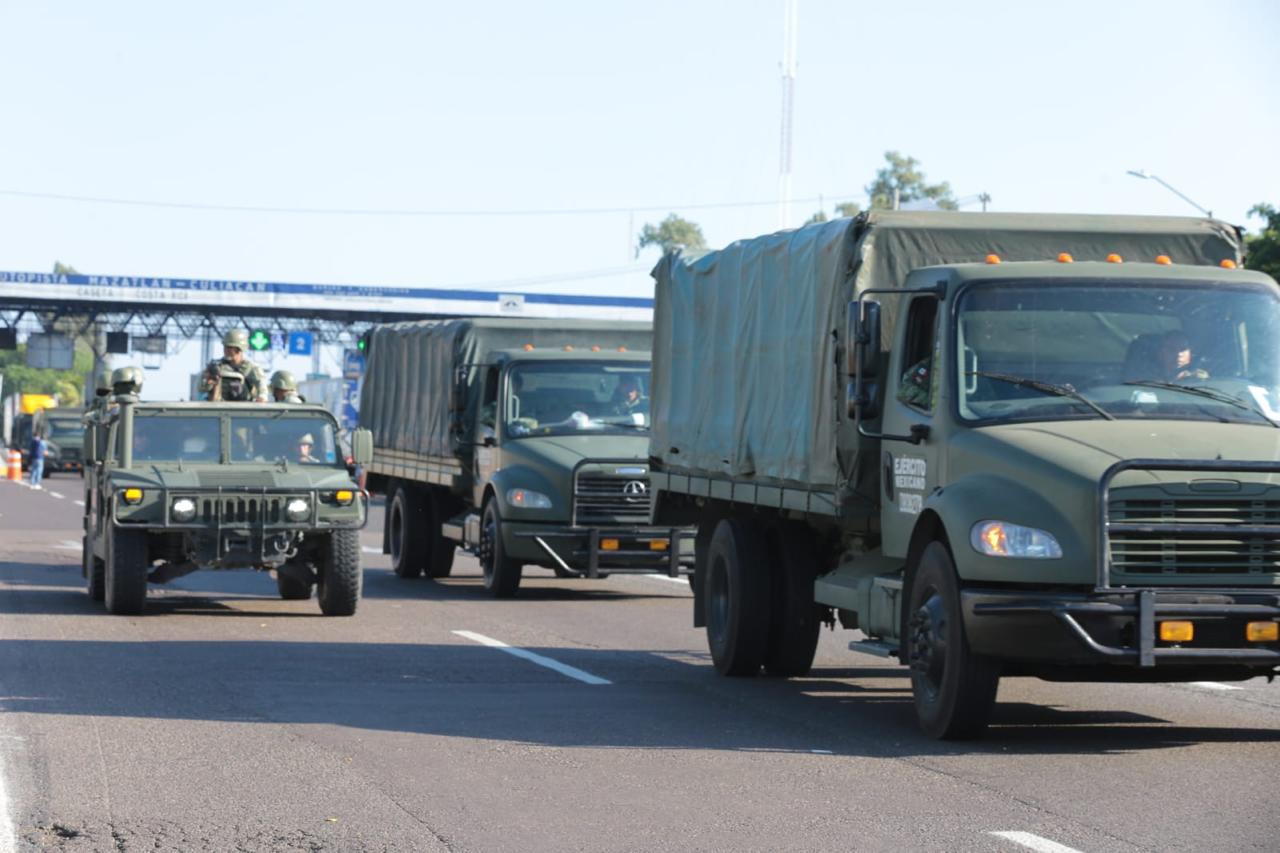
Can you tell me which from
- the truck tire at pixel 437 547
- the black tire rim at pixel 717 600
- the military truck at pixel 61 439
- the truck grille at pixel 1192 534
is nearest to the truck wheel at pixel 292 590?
the truck tire at pixel 437 547

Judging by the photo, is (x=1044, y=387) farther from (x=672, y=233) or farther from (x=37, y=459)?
(x=672, y=233)

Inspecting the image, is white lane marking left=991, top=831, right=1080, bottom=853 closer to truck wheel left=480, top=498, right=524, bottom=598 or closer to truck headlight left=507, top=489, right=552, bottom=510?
truck headlight left=507, top=489, right=552, bottom=510

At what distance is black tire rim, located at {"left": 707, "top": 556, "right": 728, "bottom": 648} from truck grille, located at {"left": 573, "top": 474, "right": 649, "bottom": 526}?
19.4ft

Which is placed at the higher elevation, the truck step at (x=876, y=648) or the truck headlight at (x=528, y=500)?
the truck headlight at (x=528, y=500)

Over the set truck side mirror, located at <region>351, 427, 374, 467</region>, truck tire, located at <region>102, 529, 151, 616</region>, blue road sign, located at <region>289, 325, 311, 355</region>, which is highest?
blue road sign, located at <region>289, 325, 311, 355</region>

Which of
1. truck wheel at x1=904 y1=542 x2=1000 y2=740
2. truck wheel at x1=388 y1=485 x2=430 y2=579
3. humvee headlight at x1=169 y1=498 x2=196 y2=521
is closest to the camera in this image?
truck wheel at x1=904 y1=542 x2=1000 y2=740

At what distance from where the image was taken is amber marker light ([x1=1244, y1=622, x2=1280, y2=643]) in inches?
387

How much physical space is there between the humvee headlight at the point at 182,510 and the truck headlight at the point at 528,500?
154 inches

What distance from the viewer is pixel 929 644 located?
1048 cm

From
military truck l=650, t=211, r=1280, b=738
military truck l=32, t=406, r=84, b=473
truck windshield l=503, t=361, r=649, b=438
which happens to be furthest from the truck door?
military truck l=32, t=406, r=84, b=473

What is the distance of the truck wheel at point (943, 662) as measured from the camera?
400 inches

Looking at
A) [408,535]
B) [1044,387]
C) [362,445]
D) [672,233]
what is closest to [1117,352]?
[1044,387]

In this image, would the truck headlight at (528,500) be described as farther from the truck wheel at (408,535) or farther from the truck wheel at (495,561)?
the truck wheel at (408,535)

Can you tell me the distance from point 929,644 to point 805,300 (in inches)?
109
